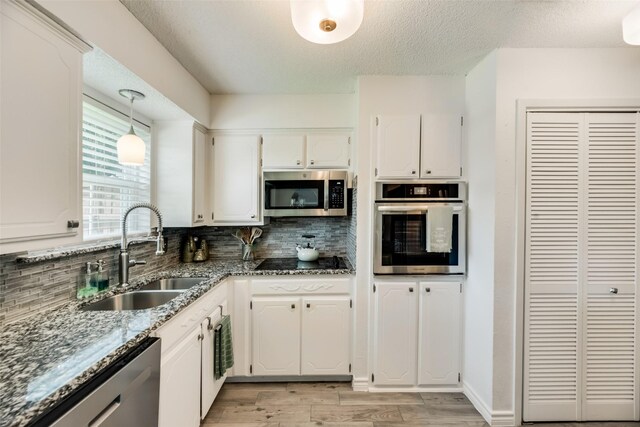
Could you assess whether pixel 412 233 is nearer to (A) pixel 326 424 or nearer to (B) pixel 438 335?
(B) pixel 438 335

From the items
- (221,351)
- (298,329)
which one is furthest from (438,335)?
(221,351)

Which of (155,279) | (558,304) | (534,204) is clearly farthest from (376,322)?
(155,279)

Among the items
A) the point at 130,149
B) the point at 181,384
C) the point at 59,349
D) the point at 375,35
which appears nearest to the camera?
the point at 59,349

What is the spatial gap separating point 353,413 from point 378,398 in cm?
27

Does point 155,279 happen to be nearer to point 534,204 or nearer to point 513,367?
point 513,367

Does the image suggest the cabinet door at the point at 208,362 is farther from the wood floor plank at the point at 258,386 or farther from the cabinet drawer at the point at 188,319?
the wood floor plank at the point at 258,386

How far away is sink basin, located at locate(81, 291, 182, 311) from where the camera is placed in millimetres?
1601

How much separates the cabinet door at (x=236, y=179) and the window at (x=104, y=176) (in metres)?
0.61

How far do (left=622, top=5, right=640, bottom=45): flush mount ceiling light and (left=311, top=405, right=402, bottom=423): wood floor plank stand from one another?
8.48ft

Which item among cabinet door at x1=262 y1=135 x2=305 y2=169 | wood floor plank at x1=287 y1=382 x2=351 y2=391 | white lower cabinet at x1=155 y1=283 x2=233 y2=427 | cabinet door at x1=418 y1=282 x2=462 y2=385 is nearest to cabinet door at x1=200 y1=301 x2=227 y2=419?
white lower cabinet at x1=155 y1=283 x2=233 y2=427

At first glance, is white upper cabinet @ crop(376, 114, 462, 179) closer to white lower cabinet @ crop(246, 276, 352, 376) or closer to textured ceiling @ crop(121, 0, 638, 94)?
textured ceiling @ crop(121, 0, 638, 94)

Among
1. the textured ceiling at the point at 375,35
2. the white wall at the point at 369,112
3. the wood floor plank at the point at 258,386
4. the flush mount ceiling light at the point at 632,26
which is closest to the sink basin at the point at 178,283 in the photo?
the wood floor plank at the point at 258,386

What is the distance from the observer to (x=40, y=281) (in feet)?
4.39

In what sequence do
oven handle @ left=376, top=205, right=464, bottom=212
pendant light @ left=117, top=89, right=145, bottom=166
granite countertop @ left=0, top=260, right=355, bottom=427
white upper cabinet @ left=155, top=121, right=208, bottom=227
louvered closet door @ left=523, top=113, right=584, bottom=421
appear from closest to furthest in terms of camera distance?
granite countertop @ left=0, top=260, right=355, bottom=427
pendant light @ left=117, top=89, right=145, bottom=166
louvered closet door @ left=523, top=113, right=584, bottom=421
oven handle @ left=376, top=205, right=464, bottom=212
white upper cabinet @ left=155, top=121, right=208, bottom=227
